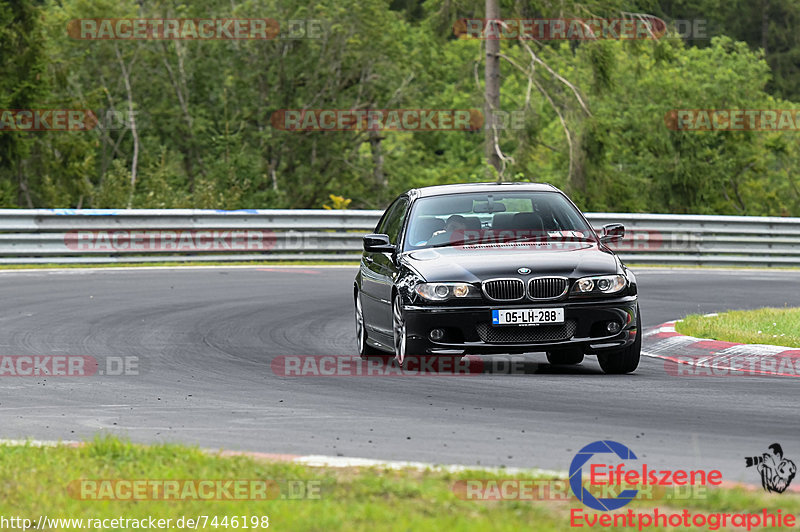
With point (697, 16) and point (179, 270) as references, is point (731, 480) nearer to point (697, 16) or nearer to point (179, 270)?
point (179, 270)

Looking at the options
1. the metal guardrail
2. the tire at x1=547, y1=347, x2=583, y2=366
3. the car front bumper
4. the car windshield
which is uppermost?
the car windshield

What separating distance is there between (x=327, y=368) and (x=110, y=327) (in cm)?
403

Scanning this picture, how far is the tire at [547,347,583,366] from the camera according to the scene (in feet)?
36.7

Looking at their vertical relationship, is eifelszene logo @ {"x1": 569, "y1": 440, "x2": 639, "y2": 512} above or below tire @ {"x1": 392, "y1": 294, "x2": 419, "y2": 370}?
above

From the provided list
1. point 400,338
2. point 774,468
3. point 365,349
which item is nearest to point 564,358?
point 400,338

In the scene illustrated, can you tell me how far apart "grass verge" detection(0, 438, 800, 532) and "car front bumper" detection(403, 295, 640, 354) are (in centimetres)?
368

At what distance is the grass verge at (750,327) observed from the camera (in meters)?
11.9

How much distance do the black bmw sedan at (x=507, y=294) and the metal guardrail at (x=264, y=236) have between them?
43.7 ft

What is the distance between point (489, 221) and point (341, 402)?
313 cm

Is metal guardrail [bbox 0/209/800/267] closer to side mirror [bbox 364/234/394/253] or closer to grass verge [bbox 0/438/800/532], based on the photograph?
side mirror [bbox 364/234/394/253]

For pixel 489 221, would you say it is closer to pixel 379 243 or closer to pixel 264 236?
pixel 379 243

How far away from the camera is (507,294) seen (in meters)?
9.91

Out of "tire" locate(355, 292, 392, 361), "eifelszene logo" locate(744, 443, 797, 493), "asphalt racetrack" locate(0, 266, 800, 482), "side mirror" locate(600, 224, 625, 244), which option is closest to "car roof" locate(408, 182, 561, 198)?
"side mirror" locate(600, 224, 625, 244)

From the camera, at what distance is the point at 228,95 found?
1658 inches
